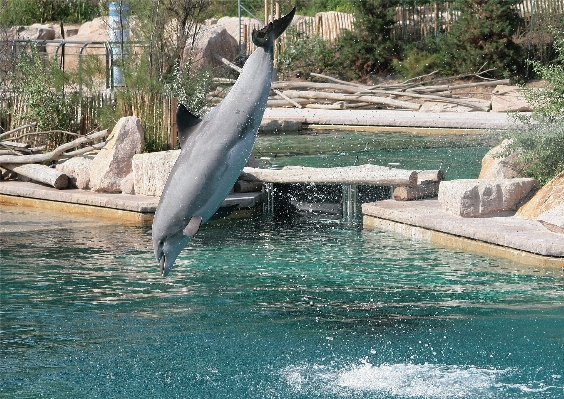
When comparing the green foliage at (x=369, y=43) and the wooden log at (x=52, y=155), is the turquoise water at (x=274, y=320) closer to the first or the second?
the wooden log at (x=52, y=155)

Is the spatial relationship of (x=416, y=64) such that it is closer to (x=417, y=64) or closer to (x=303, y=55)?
(x=417, y=64)

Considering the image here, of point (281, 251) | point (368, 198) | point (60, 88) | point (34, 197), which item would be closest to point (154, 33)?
point (60, 88)

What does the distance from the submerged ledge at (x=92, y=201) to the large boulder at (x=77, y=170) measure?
16 cm

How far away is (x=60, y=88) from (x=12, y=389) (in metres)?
8.15

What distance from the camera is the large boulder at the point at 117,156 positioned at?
11938mm

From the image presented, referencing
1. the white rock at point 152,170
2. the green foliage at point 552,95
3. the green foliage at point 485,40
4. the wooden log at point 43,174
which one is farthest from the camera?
the green foliage at point 485,40

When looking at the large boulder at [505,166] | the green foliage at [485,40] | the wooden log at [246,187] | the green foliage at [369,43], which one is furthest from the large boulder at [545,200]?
the green foliage at [369,43]

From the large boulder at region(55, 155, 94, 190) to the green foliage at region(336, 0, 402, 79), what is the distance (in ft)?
39.7

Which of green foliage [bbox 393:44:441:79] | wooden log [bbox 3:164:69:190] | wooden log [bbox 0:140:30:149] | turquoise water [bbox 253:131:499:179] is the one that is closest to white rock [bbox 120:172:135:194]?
wooden log [bbox 3:164:69:190]

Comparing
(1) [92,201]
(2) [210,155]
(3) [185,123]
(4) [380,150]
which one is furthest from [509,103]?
(2) [210,155]

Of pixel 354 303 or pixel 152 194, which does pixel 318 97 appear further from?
pixel 354 303

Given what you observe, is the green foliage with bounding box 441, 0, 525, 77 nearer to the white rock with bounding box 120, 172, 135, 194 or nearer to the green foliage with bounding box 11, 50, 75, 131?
the green foliage with bounding box 11, 50, 75, 131

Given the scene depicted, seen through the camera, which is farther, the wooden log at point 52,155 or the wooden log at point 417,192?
the wooden log at point 52,155

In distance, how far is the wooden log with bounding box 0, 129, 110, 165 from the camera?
1242cm
